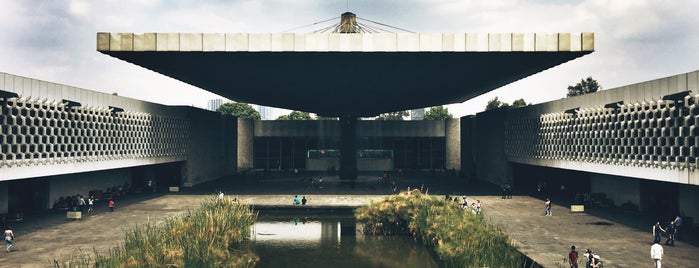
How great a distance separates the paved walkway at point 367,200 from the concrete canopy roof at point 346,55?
31.4 feet

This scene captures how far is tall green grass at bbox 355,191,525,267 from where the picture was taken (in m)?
17.3

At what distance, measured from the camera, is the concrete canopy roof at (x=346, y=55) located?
31016 mm

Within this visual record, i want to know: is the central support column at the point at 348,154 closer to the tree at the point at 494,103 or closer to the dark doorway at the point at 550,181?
the dark doorway at the point at 550,181

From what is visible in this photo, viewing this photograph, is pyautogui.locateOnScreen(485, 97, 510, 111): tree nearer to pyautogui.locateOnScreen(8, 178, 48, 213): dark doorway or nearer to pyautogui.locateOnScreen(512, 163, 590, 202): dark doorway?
pyautogui.locateOnScreen(512, 163, 590, 202): dark doorway

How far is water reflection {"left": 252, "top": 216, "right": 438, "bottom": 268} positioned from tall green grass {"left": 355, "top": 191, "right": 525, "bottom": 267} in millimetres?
735

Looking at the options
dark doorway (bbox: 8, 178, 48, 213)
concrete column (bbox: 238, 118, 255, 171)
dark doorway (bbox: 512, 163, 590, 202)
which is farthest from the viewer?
concrete column (bbox: 238, 118, 255, 171)

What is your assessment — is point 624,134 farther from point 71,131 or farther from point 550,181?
point 71,131

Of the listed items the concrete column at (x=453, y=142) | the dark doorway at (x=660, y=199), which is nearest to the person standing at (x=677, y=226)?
the dark doorway at (x=660, y=199)

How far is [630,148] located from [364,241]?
16.4 meters

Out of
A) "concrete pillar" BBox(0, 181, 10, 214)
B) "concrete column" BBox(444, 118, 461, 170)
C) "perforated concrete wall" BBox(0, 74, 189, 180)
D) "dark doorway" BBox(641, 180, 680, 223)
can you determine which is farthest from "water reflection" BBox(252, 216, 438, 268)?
"concrete column" BBox(444, 118, 461, 170)

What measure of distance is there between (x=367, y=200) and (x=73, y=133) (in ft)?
65.9

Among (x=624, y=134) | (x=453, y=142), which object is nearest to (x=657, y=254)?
(x=624, y=134)

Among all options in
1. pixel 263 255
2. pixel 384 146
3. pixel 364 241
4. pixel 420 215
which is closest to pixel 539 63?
pixel 420 215

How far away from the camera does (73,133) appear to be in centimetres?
3105
